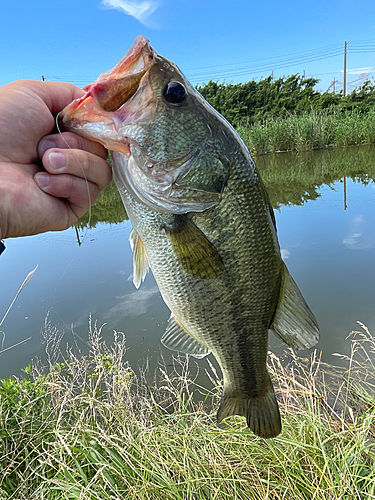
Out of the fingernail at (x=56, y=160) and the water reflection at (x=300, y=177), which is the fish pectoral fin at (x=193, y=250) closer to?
the fingernail at (x=56, y=160)

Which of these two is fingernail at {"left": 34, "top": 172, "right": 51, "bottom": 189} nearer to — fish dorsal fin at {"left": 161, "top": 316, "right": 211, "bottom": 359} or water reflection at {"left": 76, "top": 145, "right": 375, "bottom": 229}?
fish dorsal fin at {"left": 161, "top": 316, "right": 211, "bottom": 359}

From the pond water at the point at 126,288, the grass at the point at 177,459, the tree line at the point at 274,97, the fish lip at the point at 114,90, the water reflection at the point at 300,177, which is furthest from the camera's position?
the tree line at the point at 274,97

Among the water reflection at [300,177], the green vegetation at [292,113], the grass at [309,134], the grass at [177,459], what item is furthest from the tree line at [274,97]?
the grass at [177,459]

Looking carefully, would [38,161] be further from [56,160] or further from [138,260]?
[138,260]

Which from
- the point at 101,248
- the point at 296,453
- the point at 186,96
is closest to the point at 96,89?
the point at 186,96

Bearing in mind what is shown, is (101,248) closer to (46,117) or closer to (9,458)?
(9,458)

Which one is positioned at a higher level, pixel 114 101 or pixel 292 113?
pixel 292 113

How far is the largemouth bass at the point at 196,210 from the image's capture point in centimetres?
113

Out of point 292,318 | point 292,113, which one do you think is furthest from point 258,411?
point 292,113

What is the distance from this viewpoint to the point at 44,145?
1.27m

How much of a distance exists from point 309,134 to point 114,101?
696 inches

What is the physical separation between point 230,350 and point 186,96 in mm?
1089

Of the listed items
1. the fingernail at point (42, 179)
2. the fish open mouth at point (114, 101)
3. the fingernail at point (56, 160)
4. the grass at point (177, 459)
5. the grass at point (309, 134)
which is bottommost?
the grass at point (177, 459)

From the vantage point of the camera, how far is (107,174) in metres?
1.36
